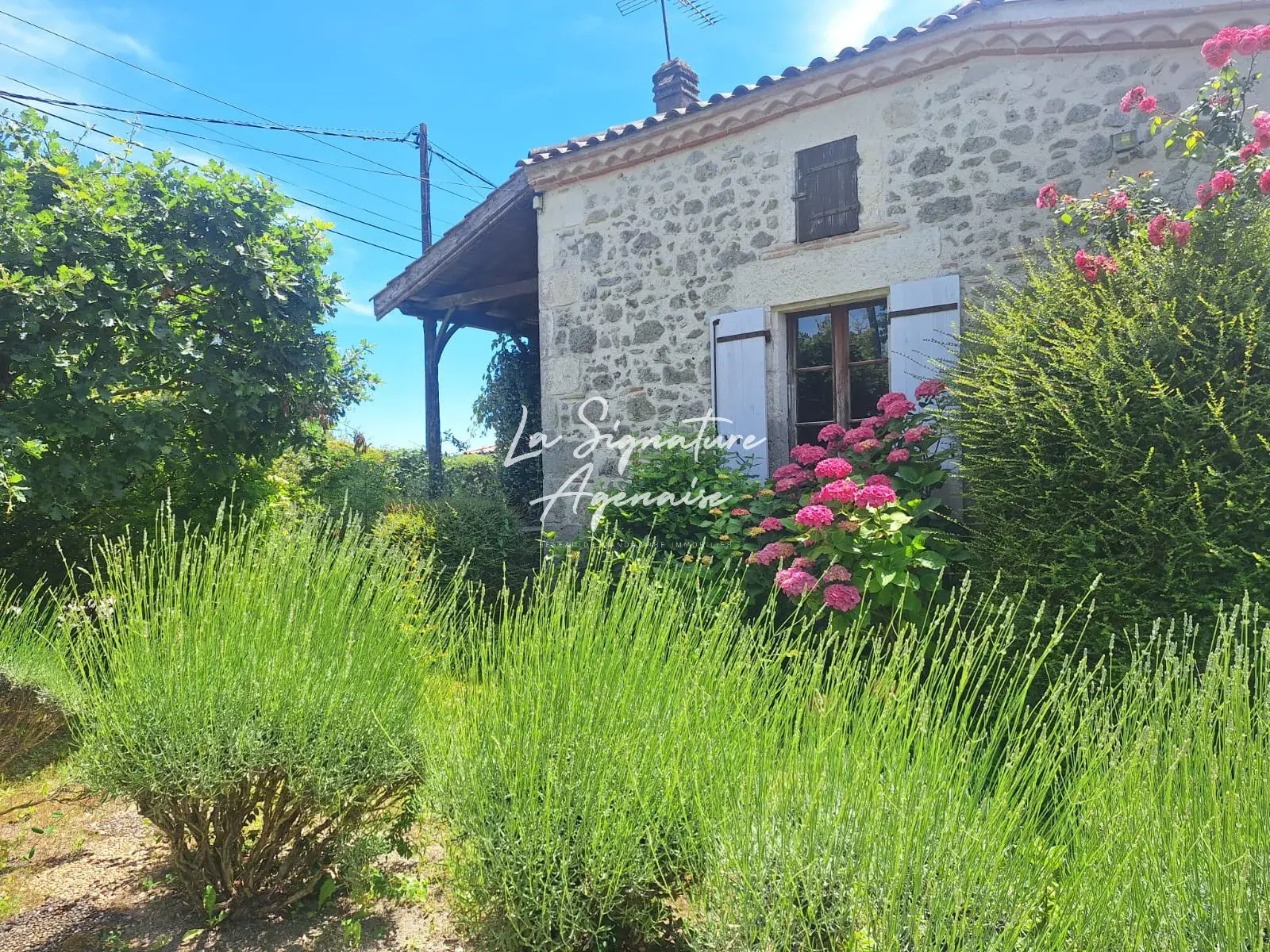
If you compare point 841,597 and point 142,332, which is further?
point 142,332

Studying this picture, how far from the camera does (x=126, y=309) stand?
480 centimetres

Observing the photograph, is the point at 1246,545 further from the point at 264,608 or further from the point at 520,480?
the point at 520,480

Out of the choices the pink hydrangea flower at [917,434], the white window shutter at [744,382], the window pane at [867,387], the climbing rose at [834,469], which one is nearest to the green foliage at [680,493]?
the white window shutter at [744,382]

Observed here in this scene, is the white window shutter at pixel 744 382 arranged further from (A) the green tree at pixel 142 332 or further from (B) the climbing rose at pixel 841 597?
(A) the green tree at pixel 142 332

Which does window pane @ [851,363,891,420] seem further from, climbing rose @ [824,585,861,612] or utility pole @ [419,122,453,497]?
utility pole @ [419,122,453,497]

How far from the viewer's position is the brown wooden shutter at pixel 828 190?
568 cm

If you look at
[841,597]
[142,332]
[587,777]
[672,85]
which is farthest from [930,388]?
[142,332]

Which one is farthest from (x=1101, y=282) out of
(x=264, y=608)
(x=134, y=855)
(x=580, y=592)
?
(x=134, y=855)

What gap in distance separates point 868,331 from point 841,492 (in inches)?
85.9

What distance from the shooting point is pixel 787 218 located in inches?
235

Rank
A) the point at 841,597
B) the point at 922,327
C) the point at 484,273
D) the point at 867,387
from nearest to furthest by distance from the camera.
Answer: the point at 841,597 < the point at 922,327 < the point at 867,387 < the point at 484,273

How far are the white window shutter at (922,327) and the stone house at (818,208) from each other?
1 cm

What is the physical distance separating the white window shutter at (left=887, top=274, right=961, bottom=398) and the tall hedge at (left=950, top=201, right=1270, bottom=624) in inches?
45.1

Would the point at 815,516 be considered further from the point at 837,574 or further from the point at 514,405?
the point at 514,405
